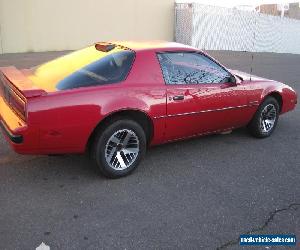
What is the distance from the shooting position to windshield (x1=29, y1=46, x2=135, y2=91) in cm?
402

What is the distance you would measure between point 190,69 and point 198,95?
36 cm

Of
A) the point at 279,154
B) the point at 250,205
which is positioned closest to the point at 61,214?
the point at 250,205

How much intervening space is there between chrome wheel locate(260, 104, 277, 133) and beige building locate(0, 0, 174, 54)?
13133mm

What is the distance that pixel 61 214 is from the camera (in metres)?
3.45

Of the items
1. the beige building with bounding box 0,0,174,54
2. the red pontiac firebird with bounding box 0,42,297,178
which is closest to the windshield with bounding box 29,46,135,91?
the red pontiac firebird with bounding box 0,42,297,178

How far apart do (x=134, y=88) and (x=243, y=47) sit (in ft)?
78.9

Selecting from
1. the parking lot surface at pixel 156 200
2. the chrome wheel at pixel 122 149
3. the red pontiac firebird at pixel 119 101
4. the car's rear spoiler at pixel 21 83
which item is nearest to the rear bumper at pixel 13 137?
the red pontiac firebird at pixel 119 101

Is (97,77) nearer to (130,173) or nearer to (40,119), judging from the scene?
(40,119)

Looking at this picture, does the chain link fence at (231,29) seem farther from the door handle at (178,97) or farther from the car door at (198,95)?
the door handle at (178,97)

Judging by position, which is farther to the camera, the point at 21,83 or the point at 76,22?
the point at 76,22

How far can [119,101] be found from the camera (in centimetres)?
400

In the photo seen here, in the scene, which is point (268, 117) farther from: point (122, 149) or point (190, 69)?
point (122, 149)

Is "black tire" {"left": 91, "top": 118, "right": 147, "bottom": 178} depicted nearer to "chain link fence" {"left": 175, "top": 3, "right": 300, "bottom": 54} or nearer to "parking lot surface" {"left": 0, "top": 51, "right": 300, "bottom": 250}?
"parking lot surface" {"left": 0, "top": 51, "right": 300, "bottom": 250}

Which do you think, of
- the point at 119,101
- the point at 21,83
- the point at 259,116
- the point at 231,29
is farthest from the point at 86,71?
the point at 231,29
